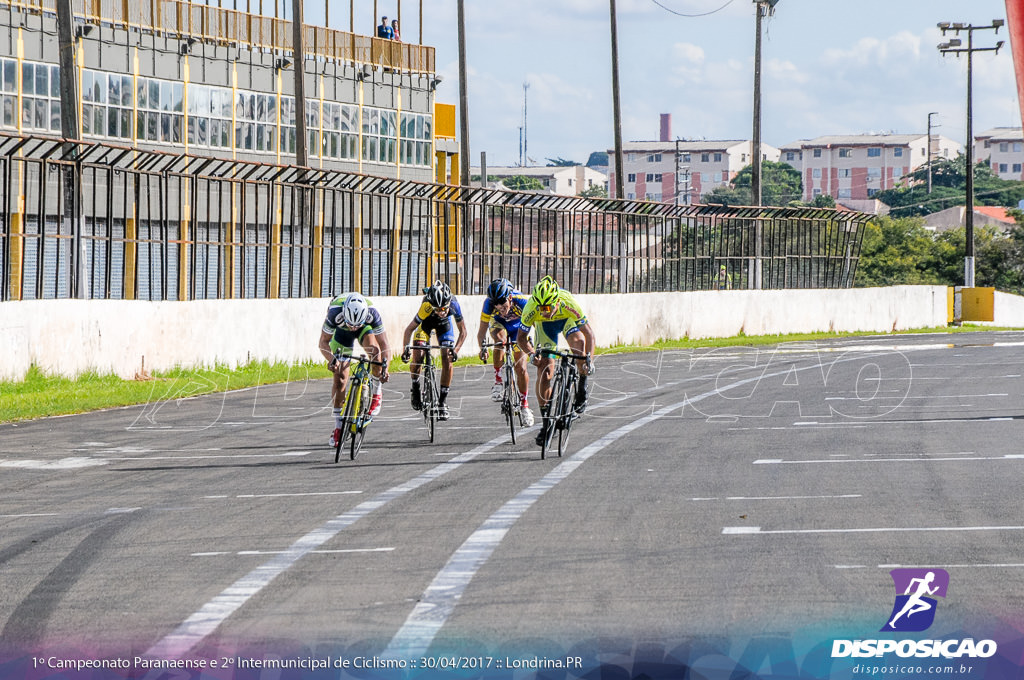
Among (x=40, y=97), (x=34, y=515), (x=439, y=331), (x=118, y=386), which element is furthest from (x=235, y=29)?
(x=34, y=515)

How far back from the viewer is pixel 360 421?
13695 millimetres

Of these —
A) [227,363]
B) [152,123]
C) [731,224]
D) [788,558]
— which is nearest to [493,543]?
[788,558]

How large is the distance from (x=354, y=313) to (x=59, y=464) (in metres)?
2.81

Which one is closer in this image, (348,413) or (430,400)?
(348,413)

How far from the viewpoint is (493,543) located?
29.2 ft

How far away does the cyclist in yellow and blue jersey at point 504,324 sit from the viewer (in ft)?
51.1

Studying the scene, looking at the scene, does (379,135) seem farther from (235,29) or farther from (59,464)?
(59,464)

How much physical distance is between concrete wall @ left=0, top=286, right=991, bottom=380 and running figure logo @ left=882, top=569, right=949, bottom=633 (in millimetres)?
14913

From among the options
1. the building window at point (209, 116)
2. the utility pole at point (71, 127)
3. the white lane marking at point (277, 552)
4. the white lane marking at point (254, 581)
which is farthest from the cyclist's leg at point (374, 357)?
the building window at point (209, 116)

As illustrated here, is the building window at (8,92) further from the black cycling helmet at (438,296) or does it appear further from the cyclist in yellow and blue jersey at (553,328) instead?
the cyclist in yellow and blue jersey at (553,328)

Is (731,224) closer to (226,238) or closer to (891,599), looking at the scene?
(226,238)

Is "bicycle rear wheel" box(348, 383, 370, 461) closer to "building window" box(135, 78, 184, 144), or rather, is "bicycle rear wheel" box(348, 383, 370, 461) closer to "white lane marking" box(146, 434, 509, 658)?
"white lane marking" box(146, 434, 509, 658)

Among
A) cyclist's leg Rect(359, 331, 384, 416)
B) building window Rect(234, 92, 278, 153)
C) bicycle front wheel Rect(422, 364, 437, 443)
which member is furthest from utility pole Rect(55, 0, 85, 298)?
building window Rect(234, 92, 278, 153)

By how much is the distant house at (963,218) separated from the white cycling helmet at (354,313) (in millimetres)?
123186
